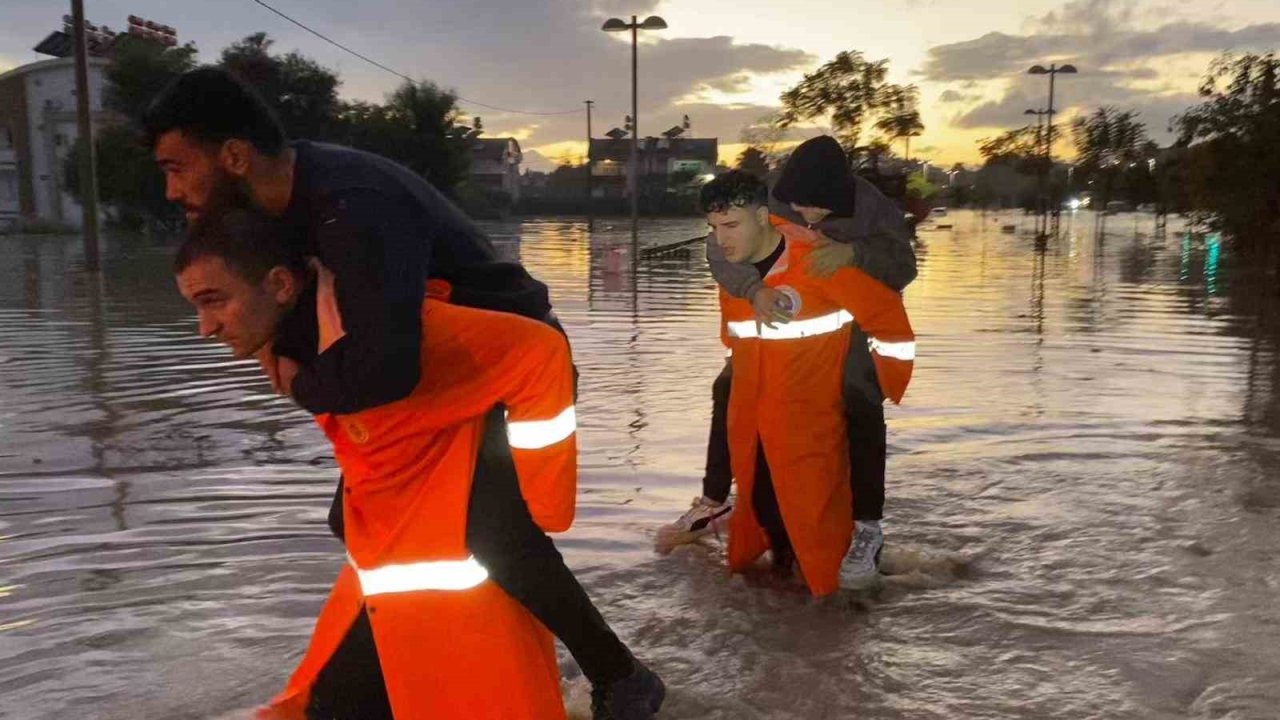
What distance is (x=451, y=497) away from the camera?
2.43 meters

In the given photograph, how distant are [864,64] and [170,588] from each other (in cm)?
2631

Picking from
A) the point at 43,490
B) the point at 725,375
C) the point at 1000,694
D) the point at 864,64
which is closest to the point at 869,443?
the point at 725,375

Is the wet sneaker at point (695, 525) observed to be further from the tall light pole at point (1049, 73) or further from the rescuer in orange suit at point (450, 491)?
the tall light pole at point (1049, 73)

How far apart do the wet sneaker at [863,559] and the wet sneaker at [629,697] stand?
4.84 ft

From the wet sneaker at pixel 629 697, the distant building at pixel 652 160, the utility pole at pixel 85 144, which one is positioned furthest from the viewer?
the distant building at pixel 652 160

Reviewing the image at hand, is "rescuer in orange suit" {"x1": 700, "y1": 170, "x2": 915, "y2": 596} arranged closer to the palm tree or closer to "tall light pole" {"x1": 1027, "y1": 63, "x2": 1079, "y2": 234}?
the palm tree

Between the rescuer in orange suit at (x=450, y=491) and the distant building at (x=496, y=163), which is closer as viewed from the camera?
the rescuer in orange suit at (x=450, y=491)

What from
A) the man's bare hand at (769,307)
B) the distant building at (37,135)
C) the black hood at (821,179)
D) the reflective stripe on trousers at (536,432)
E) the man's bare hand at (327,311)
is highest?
the distant building at (37,135)

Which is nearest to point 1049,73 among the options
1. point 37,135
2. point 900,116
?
point 900,116

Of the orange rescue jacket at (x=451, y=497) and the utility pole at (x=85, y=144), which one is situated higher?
the utility pole at (x=85, y=144)

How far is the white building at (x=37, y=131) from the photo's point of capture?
55156 millimetres

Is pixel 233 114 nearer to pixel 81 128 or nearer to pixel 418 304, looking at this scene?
pixel 418 304

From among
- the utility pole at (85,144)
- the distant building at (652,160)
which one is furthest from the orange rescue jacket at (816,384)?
the distant building at (652,160)

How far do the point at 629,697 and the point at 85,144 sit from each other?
22.8 metres
